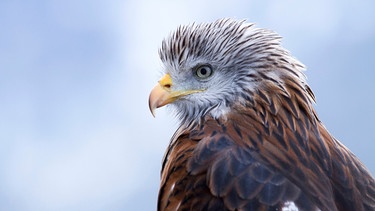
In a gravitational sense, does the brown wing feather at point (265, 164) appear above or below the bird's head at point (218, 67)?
below

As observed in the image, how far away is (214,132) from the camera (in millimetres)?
6602

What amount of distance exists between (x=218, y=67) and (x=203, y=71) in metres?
0.13

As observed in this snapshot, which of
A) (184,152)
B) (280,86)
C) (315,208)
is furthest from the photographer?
(280,86)

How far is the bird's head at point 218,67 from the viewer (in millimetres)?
7016

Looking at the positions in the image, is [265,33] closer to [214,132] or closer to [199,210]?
[214,132]

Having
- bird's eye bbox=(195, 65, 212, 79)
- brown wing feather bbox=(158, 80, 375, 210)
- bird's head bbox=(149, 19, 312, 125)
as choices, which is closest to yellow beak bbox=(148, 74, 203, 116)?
bird's head bbox=(149, 19, 312, 125)

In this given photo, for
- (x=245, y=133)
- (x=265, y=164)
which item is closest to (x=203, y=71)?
(x=245, y=133)

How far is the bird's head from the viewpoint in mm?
7016

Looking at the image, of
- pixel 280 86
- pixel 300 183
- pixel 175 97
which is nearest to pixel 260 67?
pixel 280 86

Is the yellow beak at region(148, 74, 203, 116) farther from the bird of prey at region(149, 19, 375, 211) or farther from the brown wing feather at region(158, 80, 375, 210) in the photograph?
the brown wing feather at region(158, 80, 375, 210)

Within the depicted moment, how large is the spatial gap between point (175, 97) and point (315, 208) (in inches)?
70.0

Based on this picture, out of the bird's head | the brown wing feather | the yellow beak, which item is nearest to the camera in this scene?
the brown wing feather

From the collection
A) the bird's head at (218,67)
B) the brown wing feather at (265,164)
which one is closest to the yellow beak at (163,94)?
the bird's head at (218,67)

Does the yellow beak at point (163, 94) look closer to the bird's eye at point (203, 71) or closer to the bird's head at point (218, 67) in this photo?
the bird's head at point (218, 67)
